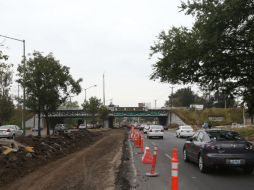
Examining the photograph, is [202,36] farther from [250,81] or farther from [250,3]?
[250,81]

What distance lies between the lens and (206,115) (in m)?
119

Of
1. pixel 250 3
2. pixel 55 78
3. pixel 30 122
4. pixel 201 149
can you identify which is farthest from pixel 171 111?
pixel 201 149

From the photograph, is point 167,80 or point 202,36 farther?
point 167,80

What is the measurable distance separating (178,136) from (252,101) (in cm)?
1839

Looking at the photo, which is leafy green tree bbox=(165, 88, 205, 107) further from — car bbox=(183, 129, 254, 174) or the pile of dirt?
car bbox=(183, 129, 254, 174)

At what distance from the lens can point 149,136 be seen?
150 feet

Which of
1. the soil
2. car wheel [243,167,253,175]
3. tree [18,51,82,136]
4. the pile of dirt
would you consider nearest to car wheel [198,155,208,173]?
car wheel [243,167,253,175]

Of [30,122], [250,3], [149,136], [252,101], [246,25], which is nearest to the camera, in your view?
[250,3]

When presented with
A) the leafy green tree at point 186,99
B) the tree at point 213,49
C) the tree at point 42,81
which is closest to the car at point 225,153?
the tree at point 213,49

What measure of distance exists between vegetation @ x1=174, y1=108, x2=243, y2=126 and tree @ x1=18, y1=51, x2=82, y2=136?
258ft

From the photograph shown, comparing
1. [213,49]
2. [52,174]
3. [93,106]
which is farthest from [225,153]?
[93,106]

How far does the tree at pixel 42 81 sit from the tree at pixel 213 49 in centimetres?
1175

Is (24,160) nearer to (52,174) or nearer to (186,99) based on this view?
(52,174)

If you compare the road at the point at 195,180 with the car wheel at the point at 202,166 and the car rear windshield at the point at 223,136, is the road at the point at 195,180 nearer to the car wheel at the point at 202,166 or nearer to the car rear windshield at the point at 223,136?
the car wheel at the point at 202,166
